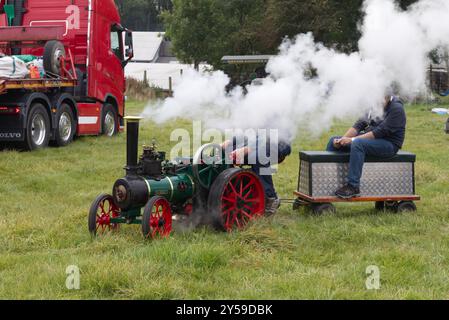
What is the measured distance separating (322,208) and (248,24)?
32.2m

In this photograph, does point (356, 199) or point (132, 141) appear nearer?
point (132, 141)

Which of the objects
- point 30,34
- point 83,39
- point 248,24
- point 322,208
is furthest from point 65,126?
point 248,24

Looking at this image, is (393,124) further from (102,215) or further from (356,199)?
(102,215)

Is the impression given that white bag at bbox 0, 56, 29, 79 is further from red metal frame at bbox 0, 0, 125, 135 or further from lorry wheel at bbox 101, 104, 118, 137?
lorry wheel at bbox 101, 104, 118, 137

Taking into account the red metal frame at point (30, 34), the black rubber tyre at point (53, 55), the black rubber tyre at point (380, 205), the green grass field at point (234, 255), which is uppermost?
the red metal frame at point (30, 34)

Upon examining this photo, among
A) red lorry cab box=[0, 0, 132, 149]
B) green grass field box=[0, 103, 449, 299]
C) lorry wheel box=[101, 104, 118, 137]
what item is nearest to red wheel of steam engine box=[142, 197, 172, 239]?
green grass field box=[0, 103, 449, 299]

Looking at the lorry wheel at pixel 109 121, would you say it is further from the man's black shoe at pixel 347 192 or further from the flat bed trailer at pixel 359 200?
the man's black shoe at pixel 347 192

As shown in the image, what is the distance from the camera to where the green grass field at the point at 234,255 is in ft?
15.8

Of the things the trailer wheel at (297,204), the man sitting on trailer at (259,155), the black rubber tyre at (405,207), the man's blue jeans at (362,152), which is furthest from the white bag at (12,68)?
the black rubber tyre at (405,207)

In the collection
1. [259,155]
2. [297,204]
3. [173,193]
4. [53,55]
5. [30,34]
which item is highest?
[30,34]

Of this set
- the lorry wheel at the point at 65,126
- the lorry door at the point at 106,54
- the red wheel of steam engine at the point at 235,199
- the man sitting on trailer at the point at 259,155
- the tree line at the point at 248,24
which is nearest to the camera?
the red wheel of steam engine at the point at 235,199

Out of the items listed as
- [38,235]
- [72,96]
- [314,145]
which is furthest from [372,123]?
[72,96]

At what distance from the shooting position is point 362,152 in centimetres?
753

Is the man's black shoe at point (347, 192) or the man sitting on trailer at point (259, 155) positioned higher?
the man sitting on trailer at point (259, 155)
